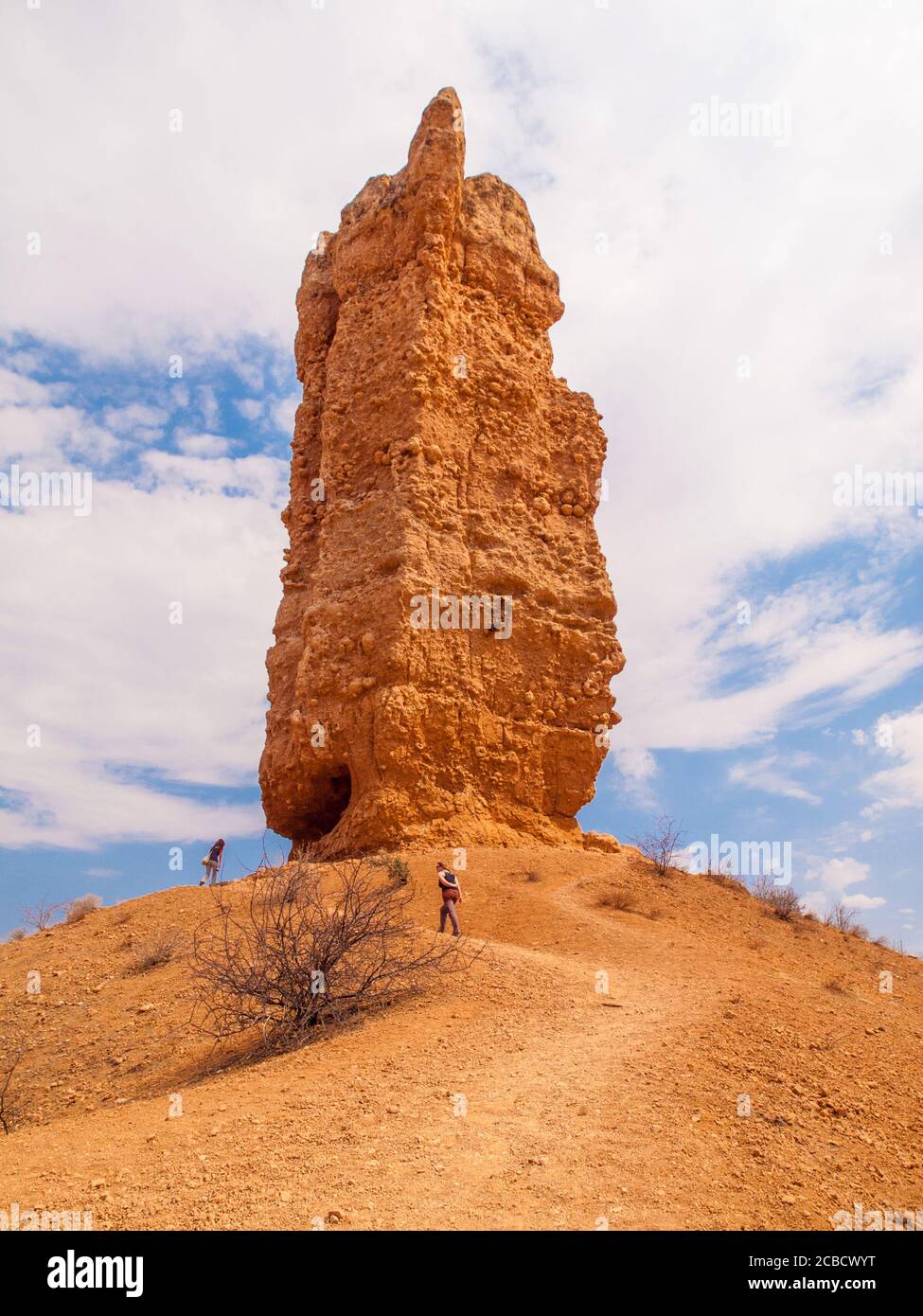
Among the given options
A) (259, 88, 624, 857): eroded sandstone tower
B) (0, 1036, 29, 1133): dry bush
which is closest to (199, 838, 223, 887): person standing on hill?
(259, 88, 624, 857): eroded sandstone tower

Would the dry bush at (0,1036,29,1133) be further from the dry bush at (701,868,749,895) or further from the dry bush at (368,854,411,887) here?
the dry bush at (701,868,749,895)

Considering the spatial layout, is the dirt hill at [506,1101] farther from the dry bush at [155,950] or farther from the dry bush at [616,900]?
the dry bush at [616,900]

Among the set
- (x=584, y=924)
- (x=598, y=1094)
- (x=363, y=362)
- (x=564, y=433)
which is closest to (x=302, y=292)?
(x=363, y=362)

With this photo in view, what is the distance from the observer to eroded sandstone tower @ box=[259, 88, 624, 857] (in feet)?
44.5

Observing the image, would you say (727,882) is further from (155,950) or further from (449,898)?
(155,950)

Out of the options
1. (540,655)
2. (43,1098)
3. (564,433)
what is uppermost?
(564,433)

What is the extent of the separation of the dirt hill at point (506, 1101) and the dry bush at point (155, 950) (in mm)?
107

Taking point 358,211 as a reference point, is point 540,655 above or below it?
below

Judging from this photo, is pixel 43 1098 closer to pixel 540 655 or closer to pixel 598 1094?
pixel 598 1094

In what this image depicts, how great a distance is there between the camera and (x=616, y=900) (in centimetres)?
1160

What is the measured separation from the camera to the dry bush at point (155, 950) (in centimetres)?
975

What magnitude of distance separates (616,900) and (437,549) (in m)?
6.31

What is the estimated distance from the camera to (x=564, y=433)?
16.6m

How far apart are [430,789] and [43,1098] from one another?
7.08 metres
